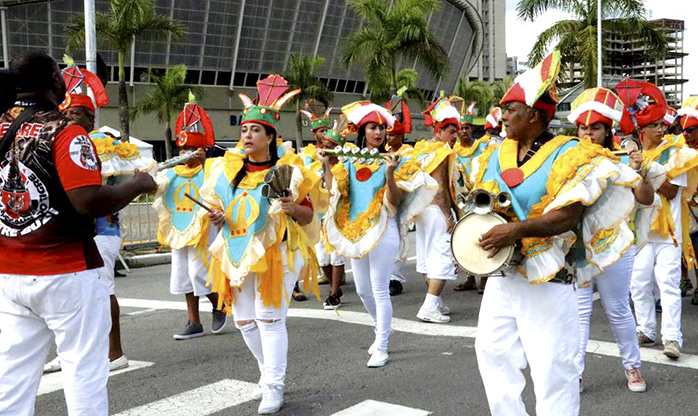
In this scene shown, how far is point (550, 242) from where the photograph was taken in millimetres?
3789

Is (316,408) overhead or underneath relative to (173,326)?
overhead

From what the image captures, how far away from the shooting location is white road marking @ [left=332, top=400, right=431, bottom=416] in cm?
511

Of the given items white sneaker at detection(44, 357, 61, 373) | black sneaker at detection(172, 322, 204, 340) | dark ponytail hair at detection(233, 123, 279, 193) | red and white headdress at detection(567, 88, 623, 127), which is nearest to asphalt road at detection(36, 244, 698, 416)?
black sneaker at detection(172, 322, 204, 340)

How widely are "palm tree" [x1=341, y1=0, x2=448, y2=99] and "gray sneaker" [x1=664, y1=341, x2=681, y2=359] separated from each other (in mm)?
22325

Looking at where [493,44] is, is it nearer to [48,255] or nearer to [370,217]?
[370,217]

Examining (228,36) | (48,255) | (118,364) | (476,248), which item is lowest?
(228,36)

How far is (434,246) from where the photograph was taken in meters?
8.72

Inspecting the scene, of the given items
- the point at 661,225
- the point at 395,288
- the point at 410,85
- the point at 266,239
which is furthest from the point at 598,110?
the point at 410,85

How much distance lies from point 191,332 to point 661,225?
4.50m

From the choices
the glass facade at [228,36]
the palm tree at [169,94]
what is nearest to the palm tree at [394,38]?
the palm tree at [169,94]

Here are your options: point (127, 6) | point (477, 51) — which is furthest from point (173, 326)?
point (477, 51)

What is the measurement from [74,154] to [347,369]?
133 inches

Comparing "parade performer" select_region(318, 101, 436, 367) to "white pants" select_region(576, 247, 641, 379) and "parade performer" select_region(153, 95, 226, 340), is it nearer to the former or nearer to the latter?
"parade performer" select_region(153, 95, 226, 340)

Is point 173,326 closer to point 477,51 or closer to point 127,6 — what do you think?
point 127,6
